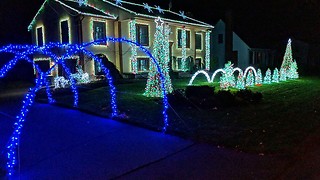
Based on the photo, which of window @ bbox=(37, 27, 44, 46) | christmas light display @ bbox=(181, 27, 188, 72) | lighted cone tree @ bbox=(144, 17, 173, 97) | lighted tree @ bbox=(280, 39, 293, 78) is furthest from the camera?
christmas light display @ bbox=(181, 27, 188, 72)

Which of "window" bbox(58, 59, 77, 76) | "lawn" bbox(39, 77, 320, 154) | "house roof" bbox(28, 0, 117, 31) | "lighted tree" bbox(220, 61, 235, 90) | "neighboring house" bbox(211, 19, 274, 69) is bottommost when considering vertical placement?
"lawn" bbox(39, 77, 320, 154)

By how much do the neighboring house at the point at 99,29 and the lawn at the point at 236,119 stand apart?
1049 centimetres

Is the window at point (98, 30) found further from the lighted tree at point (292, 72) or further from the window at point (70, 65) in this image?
the lighted tree at point (292, 72)

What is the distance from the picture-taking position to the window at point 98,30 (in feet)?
76.6

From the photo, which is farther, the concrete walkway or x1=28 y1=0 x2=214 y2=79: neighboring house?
x1=28 y1=0 x2=214 y2=79: neighboring house

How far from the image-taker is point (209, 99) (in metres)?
11.2

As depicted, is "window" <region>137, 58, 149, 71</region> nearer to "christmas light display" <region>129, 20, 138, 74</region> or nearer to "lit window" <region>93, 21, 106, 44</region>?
"christmas light display" <region>129, 20, 138, 74</region>

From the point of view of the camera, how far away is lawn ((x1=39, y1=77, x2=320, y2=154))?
6898 mm

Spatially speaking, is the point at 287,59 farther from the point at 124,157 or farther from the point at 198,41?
the point at 124,157

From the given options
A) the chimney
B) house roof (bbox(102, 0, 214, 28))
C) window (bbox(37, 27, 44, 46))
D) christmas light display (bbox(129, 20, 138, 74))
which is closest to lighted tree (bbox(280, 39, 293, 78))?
house roof (bbox(102, 0, 214, 28))

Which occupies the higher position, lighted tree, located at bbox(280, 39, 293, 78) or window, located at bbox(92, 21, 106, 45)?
window, located at bbox(92, 21, 106, 45)

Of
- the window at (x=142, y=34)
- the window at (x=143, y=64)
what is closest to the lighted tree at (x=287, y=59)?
the window at (x=143, y=64)

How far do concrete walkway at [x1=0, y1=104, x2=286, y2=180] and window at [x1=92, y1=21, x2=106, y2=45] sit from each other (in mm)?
15826

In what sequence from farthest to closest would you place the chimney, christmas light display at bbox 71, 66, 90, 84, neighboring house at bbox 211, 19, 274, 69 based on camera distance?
neighboring house at bbox 211, 19, 274, 69 → the chimney → christmas light display at bbox 71, 66, 90, 84
